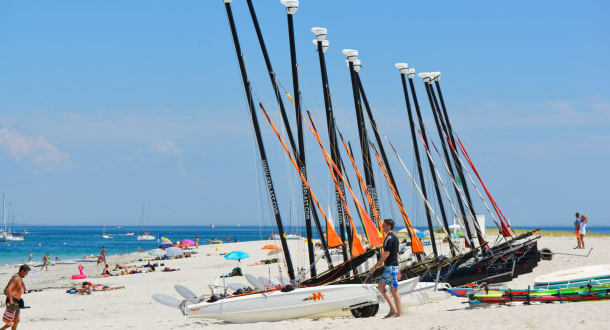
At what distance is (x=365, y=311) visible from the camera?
54.1ft

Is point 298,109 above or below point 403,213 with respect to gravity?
above

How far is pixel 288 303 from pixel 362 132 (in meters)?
9.80

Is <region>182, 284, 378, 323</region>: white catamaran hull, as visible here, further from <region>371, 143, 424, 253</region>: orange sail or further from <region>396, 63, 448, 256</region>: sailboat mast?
Answer: <region>396, 63, 448, 256</region>: sailboat mast

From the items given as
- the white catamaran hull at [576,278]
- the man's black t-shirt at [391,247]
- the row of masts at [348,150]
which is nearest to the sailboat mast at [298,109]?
the row of masts at [348,150]

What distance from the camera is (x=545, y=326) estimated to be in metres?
11.9

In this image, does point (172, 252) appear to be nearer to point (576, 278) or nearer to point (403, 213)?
point (403, 213)

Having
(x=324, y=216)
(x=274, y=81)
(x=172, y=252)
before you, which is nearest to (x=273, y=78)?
(x=274, y=81)

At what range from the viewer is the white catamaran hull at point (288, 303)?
16.4m

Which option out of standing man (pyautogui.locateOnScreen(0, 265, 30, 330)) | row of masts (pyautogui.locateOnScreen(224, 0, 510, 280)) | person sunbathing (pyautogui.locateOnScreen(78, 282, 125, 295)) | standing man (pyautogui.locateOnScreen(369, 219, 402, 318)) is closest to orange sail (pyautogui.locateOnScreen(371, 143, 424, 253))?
row of masts (pyautogui.locateOnScreen(224, 0, 510, 280))

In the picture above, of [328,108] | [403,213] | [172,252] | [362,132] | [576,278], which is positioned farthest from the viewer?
[172,252]

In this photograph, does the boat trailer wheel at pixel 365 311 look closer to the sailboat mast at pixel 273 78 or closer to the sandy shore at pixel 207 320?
the sandy shore at pixel 207 320

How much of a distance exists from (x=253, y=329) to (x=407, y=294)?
448cm

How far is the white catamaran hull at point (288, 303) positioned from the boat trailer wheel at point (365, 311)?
25 cm

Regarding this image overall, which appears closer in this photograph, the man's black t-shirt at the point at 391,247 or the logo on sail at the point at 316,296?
the man's black t-shirt at the point at 391,247
